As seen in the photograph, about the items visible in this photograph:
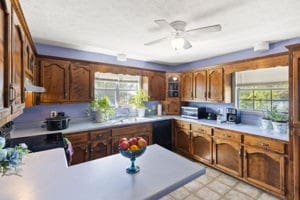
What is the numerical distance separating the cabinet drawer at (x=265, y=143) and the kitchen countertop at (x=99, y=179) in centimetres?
164

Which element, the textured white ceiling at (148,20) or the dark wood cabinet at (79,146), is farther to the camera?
the dark wood cabinet at (79,146)

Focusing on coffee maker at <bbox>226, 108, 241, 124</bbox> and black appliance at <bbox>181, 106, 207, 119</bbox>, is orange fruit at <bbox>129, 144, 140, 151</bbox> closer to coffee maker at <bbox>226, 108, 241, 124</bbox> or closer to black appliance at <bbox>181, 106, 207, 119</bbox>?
coffee maker at <bbox>226, 108, 241, 124</bbox>

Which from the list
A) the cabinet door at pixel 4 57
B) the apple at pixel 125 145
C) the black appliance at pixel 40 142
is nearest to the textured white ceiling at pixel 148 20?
the cabinet door at pixel 4 57

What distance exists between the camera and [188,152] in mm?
3693

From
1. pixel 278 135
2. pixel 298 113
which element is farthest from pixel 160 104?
pixel 298 113

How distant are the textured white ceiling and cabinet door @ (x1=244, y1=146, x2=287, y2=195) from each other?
5.71ft

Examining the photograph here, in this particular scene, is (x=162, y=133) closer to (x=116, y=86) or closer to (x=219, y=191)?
(x=116, y=86)

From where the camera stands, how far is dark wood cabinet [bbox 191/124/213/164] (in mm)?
3262

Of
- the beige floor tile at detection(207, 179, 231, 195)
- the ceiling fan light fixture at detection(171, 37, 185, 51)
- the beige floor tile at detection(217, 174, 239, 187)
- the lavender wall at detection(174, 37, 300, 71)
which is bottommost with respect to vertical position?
the beige floor tile at detection(207, 179, 231, 195)

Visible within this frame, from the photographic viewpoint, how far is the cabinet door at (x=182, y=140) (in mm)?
3696

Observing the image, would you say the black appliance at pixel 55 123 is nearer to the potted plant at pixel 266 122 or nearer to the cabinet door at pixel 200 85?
the cabinet door at pixel 200 85

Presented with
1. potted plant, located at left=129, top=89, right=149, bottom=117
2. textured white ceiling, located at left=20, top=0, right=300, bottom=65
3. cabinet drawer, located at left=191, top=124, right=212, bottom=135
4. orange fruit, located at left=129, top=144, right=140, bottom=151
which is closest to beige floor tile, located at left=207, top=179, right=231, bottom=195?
cabinet drawer, located at left=191, top=124, right=212, bottom=135

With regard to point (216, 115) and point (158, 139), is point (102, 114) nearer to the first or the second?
point (158, 139)

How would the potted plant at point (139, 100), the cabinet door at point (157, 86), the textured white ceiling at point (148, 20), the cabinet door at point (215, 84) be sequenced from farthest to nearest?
the cabinet door at point (157, 86), the potted plant at point (139, 100), the cabinet door at point (215, 84), the textured white ceiling at point (148, 20)
